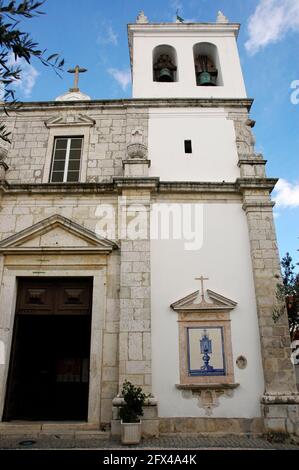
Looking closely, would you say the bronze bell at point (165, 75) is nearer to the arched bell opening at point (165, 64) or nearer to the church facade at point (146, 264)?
the arched bell opening at point (165, 64)

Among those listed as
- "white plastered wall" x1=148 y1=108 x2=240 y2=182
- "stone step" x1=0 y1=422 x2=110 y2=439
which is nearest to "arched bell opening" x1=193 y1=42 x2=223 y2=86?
"white plastered wall" x1=148 y1=108 x2=240 y2=182

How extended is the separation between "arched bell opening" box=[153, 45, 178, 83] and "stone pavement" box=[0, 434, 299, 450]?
9.72 metres

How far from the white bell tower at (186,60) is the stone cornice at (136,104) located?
47 centimetres

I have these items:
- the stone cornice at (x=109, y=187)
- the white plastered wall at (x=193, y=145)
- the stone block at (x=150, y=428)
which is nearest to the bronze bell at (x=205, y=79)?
the white plastered wall at (x=193, y=145)

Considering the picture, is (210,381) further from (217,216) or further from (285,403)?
(217,216)

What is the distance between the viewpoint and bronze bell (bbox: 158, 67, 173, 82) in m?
10.9

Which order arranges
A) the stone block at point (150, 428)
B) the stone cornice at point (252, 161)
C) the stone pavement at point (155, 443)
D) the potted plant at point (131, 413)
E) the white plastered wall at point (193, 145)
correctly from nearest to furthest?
the stone pavement at point (155, 443)
the potted plant at point (131, 413)
the stone block at point (150, 428)
the stone cornice at point (252, 161)
the white plastered wall at point (193, 145)

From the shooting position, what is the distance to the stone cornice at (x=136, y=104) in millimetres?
9734

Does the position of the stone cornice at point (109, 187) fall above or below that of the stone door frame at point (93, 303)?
above

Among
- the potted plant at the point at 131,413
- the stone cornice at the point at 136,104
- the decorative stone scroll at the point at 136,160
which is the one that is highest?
the stone cornice at the point at 136,104

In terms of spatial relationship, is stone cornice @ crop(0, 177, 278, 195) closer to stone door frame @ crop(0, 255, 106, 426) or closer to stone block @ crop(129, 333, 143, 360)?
stone door frame @ crop(0, 255, 106, 426)

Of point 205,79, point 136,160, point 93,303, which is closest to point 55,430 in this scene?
point 93,303

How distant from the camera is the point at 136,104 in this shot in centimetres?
978

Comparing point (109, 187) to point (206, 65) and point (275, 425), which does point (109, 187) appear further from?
point (206, 65)
